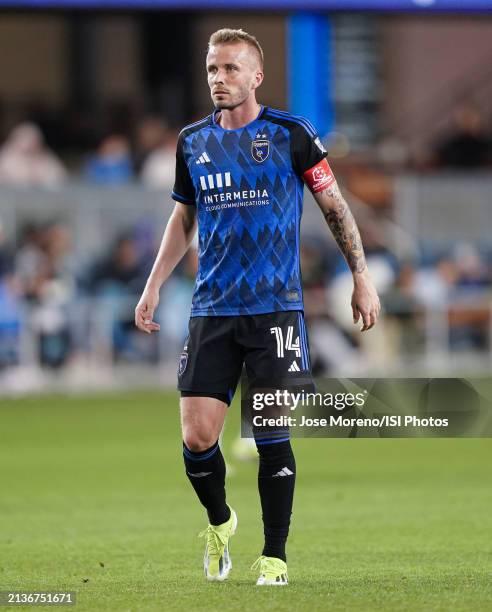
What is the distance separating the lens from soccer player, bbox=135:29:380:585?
6.42 metres

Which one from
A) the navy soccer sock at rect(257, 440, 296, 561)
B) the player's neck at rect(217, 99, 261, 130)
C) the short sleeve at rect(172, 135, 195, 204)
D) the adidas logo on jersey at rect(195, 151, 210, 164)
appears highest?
the player's neck at rect(217, 99, 261, 130)

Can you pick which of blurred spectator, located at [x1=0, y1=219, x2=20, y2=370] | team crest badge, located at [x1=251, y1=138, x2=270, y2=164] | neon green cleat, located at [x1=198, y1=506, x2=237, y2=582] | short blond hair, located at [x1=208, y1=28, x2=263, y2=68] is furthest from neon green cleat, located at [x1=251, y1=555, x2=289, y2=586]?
blurred spectator, located at [x1=0, y1=219, x2=20, y2=370]

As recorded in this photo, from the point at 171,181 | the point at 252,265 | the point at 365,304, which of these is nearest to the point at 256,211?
the point at 252,265

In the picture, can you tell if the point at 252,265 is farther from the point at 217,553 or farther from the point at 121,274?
the point at 121,274

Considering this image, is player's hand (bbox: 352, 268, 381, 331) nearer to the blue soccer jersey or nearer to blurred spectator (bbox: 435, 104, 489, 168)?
the blue soccer jersey

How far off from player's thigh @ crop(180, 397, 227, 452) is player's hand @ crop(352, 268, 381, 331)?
0.66 metres

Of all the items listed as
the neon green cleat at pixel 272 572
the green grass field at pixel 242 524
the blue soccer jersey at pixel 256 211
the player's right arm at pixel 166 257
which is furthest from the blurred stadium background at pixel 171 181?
the neon green cleat at pixel 272 572

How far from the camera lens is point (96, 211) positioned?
23219 mm

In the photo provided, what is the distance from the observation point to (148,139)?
24.4 m

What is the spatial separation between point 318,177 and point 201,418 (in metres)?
1.09

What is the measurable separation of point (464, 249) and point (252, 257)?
19.0 meters

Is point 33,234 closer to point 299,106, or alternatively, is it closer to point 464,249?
point 299,106

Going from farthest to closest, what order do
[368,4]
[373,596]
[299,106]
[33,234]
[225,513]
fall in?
[33,234] → [299,106] → [368,4] → [225,513] → [373,596]

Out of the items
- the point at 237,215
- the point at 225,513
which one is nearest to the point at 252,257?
the point at 237,215
